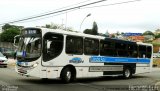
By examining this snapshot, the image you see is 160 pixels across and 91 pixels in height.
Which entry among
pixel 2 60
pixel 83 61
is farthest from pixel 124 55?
pixel 2 60

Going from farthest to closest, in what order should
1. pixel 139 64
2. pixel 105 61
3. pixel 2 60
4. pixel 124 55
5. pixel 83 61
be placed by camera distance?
pixel 2 60
pixel 139 64
pixel 124 55
pixel 105 61
pixel 83 61

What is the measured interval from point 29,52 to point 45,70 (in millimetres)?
1250

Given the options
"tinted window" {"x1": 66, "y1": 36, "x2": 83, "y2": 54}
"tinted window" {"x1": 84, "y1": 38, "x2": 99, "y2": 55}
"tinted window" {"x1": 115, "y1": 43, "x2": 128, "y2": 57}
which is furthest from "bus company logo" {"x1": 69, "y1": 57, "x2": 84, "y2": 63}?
"tinted window" {"x1": 115, "y1": 43, "x2": 128, "y2": 57}

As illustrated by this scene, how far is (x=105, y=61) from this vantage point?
23.3 m

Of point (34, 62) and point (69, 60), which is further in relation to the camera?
point (69, 60)

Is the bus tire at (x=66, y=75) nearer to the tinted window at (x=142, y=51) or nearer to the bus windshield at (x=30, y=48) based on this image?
the bus windshield at (x=30, y=48)

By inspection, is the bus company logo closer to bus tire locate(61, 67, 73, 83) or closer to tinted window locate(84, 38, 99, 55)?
bus tire locate(61, 67, 73, 83)

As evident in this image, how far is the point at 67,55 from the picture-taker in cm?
2008

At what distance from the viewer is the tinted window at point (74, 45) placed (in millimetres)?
20144

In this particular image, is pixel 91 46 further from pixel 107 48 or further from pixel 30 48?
pixel 30 48

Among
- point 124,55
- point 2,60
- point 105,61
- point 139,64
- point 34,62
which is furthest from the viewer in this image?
point 2,60

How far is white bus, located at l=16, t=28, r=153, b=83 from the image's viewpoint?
18.8 m

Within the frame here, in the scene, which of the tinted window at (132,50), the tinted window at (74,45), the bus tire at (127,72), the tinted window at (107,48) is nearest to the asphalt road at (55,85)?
the bus tire at (127,72)

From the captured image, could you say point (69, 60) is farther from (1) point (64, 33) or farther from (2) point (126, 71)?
(2) point (126, 71)
